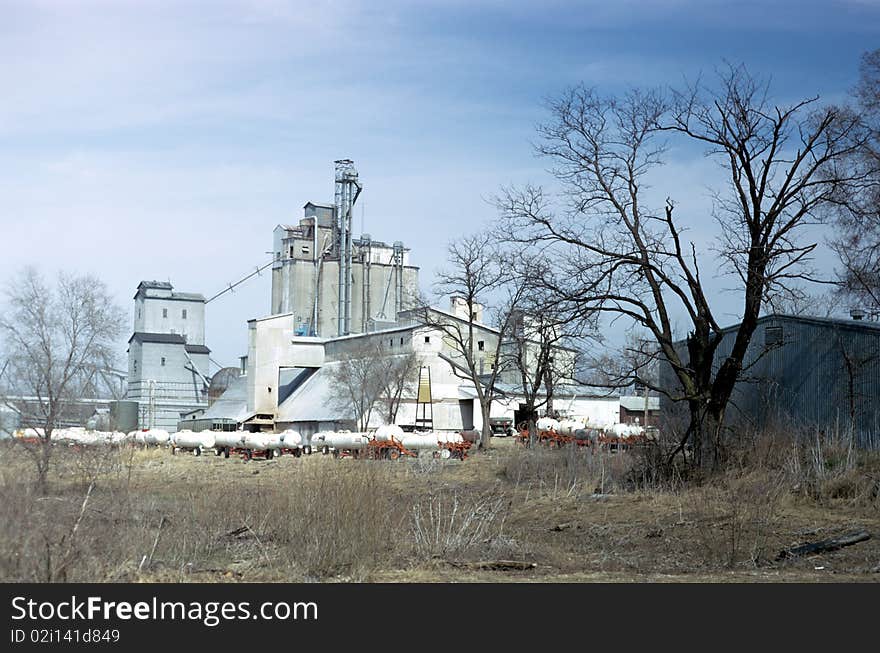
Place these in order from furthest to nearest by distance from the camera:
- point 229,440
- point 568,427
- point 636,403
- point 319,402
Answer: point 636,403 → point 319,402 → point 229,440 → point 568,427

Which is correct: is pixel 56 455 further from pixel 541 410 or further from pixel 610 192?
pixel 541 410

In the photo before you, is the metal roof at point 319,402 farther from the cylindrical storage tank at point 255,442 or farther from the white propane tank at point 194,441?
the cylindrical storage tank at point 255,442

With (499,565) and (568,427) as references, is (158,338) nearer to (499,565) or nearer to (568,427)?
(568,427)

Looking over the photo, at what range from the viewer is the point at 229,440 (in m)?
52.7

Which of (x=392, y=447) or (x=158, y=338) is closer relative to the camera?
(x=392, y=447)

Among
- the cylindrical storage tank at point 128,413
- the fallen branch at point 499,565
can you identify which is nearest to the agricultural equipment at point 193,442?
the cylindrical storage tank at point 128,413

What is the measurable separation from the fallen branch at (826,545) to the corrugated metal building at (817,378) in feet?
32.9

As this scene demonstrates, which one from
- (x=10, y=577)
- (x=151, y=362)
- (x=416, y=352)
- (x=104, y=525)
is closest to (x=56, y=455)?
(x=104, y=525)

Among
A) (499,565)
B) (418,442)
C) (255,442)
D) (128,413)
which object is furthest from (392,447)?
(128,413)

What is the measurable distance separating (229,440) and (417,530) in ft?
132

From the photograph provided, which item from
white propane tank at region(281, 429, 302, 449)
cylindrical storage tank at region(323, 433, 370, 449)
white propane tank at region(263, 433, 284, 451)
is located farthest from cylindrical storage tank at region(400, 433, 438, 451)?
white propane tank at region(263, 433, 284, 451)

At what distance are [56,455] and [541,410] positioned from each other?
168ft

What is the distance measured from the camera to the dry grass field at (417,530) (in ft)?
33.4

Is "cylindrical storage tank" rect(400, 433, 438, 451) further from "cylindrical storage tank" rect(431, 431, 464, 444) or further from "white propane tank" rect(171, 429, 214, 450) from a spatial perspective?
"white propane tank" rect(171, 429, 214, 450)
